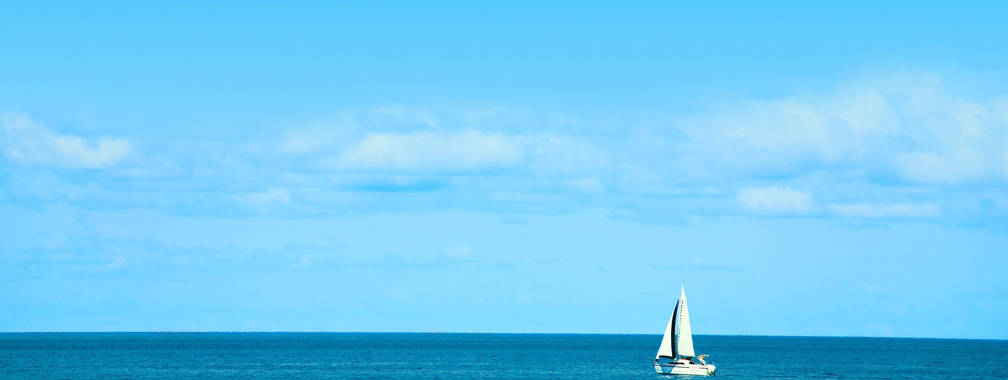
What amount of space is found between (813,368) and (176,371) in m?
93.8

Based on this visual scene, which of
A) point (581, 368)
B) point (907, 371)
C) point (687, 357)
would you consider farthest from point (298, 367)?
point (907, 371)

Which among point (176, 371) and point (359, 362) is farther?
point (359, 362)

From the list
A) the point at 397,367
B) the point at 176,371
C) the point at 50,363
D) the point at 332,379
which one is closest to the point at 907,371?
the point at 397,367

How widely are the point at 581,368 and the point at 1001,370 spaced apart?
68.7m

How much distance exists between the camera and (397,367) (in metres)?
149

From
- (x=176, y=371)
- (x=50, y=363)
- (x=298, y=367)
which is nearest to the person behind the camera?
(x=176, y=371)

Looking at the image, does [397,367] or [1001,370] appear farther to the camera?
[1001,370]

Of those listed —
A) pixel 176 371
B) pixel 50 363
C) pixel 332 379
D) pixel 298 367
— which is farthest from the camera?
pixel 50 363

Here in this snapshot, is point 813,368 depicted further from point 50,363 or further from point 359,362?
point 50,363

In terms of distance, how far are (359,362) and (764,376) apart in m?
63.0

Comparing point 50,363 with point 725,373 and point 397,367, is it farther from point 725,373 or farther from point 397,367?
point 725,373

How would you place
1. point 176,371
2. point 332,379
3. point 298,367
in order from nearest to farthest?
point 332,379 → point 176,371 → point 298,367

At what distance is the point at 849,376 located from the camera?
464 feet

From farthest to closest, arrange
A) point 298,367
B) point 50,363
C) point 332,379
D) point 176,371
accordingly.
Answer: point 50,363 < point 298,367 < point 176,371 < point 332,379
